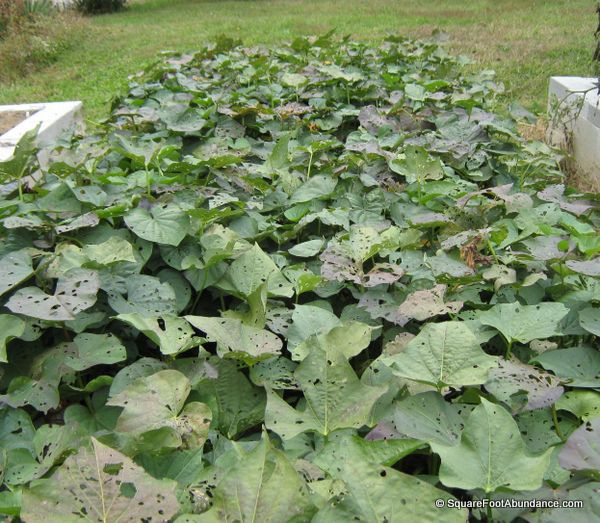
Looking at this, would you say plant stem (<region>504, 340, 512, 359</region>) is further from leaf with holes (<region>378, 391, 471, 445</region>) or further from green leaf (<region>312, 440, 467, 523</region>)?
green leaf (<region>312, 440, 467, 523</region>)

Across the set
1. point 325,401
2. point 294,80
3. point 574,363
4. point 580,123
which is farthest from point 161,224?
point 580,123

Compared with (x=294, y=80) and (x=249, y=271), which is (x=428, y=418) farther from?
(x=294, y=80)

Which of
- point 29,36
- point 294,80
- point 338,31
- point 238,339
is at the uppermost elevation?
point 29,36

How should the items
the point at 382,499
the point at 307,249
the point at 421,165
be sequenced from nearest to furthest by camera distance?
1. the point at 382,499
2. the point at 307,249
3. the point at 421,165

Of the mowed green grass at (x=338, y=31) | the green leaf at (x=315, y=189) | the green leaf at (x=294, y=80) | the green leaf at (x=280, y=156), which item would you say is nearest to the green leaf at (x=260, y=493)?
the green leaf at (x=315, y=189)

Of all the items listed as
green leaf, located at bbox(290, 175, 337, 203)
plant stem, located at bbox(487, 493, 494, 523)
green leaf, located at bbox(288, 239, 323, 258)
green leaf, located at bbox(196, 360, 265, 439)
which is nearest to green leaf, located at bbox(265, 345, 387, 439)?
green leaf, located at bbox(196, 360, 265, 439)

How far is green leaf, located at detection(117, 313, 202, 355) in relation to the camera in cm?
118

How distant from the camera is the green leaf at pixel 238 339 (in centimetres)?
117

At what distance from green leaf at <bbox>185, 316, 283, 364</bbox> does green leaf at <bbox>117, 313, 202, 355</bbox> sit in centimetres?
4

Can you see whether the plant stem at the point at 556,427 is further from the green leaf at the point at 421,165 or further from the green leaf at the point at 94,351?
the green leaf at the point at 421,165

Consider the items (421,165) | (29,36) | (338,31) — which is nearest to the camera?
(421,165)

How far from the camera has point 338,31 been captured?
391 inches

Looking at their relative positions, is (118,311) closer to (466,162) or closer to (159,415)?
(159,415)

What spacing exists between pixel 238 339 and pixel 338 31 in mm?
9518
